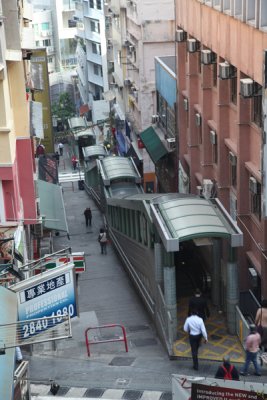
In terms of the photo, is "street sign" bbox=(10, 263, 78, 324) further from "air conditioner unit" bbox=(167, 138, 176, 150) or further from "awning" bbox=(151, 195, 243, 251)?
"air conditioner unit" bbox=(167, 138, 176, 150)

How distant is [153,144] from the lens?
139ft

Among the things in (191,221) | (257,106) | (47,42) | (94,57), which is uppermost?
(257,106)

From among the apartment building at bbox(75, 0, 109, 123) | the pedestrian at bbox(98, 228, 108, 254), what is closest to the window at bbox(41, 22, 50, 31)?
the apartment building at bbox(75, 0, 109, 123)

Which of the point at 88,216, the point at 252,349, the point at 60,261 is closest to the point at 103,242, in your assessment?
the point at 88,216

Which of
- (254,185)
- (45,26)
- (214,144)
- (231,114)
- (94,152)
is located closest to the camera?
(254,185)

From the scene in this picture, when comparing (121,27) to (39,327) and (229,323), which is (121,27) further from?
(39,327)

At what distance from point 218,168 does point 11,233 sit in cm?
891

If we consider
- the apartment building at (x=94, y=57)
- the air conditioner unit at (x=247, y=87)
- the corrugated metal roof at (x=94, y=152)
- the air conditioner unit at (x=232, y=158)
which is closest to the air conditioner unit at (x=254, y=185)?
the air conditioner unit at (x=232, y=158)

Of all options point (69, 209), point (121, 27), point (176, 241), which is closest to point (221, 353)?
point (176, 241)

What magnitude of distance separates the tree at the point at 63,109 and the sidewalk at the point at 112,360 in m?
52.4

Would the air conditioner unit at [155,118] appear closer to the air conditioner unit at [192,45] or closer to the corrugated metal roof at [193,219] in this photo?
the air conditioner unit at [192,45]

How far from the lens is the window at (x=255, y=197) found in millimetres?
22875

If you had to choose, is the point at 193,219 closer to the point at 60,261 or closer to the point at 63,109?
the point at 60,261

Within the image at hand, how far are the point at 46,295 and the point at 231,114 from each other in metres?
11.8
